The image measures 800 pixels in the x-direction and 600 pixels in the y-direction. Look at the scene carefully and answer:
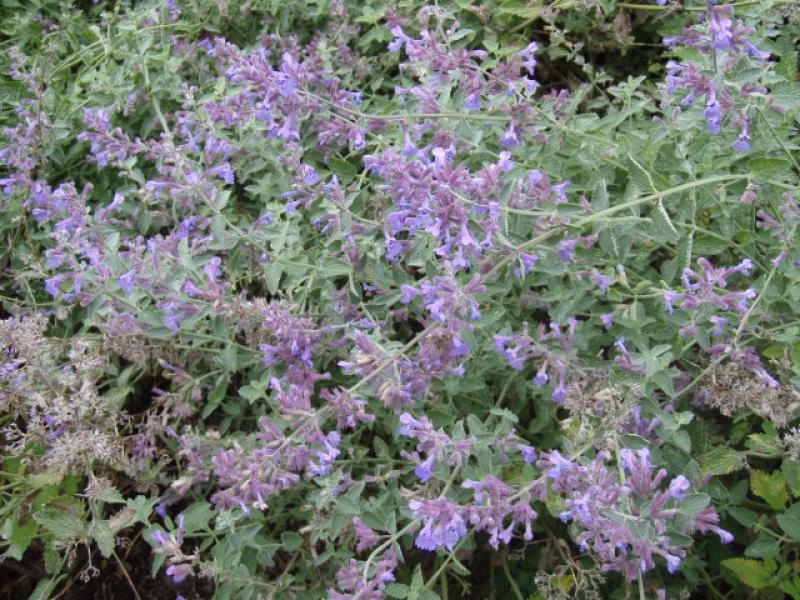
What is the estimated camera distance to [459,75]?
2832 millimetres

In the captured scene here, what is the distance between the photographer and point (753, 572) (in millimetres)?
2805

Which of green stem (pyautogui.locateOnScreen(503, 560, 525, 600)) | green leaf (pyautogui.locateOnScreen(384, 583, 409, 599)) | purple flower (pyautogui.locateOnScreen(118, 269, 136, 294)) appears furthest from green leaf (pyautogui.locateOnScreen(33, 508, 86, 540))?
green stem (pyautogui.locateOnScreen(503, 560, 525, 600))

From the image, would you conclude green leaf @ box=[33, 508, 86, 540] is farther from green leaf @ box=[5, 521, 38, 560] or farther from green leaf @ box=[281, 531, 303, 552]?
green leaf @ box=[281, 531, 303, 552]

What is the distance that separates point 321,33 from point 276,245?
1578 mm

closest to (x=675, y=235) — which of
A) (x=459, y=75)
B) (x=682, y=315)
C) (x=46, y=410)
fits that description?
(x=682, y=315)

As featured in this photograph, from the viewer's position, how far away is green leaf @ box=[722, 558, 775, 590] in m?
2.79

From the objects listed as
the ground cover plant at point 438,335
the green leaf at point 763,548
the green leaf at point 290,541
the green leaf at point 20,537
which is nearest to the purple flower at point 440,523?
the ground cover plant at point 438,335

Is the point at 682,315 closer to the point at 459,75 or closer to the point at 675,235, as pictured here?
the point at 675,235

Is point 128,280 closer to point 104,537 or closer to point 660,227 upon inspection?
point 104,537

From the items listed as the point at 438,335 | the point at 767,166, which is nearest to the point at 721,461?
the point at 767,166

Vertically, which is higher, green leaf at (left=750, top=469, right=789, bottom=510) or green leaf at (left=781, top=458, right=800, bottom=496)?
green leaf at (left=781, top=458, right=800, bottom=496)

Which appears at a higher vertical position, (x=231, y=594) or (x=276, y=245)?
(x=276, y=245)

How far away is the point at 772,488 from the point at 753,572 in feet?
0.97

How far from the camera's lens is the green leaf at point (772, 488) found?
2.81m
